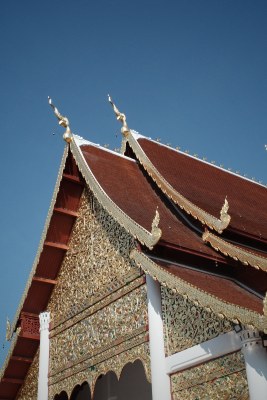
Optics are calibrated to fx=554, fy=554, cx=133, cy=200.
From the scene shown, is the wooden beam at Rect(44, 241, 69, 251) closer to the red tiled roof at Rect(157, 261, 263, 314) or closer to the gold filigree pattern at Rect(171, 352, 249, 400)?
the red tiled roof at Rect(157, 261, 263, 314)

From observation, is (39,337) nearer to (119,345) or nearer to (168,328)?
(119,345)

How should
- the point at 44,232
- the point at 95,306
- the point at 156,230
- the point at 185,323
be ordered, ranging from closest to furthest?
the point at 185,323 → the point at 156,230 → the point at 95,306 → the point at 44,232

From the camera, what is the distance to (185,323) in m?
4.88

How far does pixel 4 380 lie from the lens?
7.78 meters

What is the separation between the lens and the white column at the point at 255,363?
12.5 feet

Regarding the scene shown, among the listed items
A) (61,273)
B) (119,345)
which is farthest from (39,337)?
(119,345)

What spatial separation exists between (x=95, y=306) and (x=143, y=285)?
98cm

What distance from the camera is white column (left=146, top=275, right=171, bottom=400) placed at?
15.7ft

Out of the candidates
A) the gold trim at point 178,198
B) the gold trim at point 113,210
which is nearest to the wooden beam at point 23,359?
the gold trim at point 113,210

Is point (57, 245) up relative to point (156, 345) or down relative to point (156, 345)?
up

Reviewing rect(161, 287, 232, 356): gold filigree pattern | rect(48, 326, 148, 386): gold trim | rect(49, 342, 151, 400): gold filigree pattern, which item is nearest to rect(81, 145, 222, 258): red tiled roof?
rect(161, 287, 232, 356): gold filigree pattern

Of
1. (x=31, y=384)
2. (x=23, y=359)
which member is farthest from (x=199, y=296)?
(x=23, y=359)

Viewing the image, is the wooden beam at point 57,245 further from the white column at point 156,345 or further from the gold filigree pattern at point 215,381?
the gold filigree pattern at point 215,381

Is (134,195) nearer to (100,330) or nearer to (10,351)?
(100,330)
